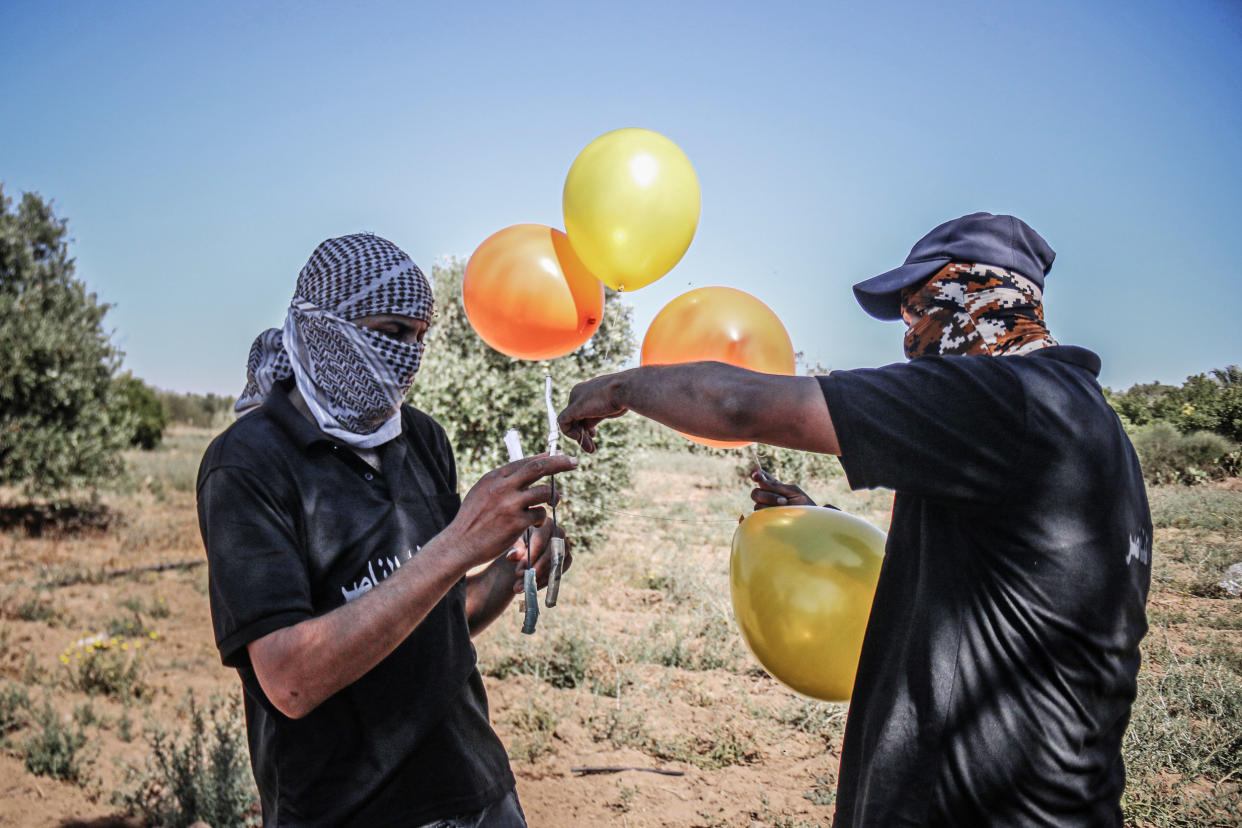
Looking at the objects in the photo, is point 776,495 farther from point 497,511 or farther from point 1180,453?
point 1180,453

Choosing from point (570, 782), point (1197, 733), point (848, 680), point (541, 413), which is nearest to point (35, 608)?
point (541, 413)

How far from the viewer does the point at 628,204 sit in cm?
238

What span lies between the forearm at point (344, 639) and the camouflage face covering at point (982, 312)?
3.71ft

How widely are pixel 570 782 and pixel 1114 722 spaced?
11.0 feet

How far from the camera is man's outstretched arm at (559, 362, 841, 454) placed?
1344mm

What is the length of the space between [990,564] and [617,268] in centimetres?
152

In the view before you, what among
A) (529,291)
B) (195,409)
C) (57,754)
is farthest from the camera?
(195,409)

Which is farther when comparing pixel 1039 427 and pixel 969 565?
pixel 969 565

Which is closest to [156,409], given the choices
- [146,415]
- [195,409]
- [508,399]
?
[146,415]

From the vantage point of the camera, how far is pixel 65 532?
11.3 meters

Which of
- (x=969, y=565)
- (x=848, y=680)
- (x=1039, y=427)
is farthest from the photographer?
(x=848, y=680)

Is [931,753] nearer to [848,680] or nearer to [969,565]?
[969,565]

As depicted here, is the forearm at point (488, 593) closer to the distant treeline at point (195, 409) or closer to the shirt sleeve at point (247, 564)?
the shirt sleeve at point (247, 564)

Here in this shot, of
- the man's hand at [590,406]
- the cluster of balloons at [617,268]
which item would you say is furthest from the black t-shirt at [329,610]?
the cluster of balloons at [617,268]
